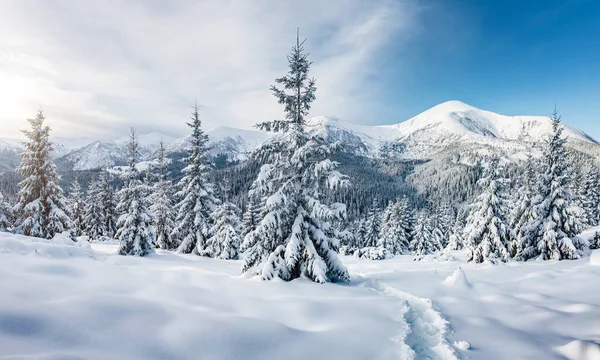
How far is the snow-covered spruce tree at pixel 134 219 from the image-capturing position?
18.8 m

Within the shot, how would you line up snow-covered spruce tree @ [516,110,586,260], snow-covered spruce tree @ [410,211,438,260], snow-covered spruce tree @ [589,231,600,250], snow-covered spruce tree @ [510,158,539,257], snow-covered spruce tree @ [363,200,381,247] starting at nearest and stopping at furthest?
snow-covered spruce tree @ [516,110,586,260] → snow-covered spruce tree @ [510,158,539,257] → snow-covered spruce tree @ [589,231,600,250] → snow-covered spruce tree @ [410,211,438,260] → snow-covered spruce tree @ [363,200,381,247]

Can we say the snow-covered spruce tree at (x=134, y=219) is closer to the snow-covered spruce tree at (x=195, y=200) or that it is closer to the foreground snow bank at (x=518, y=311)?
the snow-covered spruce tree at (x=195, y=200)

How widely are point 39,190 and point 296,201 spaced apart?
914 inches

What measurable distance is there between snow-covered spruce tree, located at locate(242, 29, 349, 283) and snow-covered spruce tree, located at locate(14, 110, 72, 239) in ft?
66.8

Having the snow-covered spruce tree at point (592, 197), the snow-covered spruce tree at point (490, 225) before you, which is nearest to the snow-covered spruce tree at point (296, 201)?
the snow-covered spruce tree at point (490, 225)

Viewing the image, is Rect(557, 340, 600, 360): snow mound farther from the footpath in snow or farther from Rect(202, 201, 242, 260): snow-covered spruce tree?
Rect(202, 201, 242, 260): snow-covered spruce tree

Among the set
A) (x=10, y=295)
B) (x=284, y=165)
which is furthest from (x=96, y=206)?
(x=10, y=295)

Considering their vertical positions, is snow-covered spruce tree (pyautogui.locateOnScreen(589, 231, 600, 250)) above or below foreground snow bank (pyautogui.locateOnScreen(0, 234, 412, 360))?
below

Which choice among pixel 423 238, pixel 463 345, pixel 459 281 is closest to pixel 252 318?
pixel 463 345

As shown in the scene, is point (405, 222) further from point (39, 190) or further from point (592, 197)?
point (39, 190)

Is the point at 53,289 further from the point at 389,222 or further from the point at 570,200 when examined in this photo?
the point at 389,222

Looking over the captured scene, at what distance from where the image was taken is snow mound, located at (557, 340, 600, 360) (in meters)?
6.20

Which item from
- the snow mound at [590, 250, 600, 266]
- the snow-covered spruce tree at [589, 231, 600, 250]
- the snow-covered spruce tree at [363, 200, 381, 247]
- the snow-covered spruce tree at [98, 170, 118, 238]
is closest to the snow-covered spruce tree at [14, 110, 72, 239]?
the snow-covered spruce tree at [98, 170, 118, 238]

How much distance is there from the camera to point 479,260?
2394 centimetres
